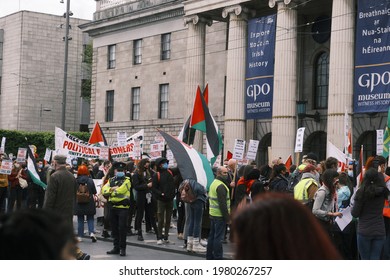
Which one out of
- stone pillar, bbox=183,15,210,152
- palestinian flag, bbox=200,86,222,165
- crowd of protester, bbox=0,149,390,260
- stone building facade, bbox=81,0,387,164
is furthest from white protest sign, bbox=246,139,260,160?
stone pillar, bbox=183,15,210,152

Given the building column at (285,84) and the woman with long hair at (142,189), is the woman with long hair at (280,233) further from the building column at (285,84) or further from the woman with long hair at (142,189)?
the building column at (285,84)

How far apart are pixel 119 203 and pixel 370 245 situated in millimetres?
5053

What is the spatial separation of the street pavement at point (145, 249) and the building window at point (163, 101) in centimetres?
2647

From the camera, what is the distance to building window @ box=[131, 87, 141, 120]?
4767 centimetres

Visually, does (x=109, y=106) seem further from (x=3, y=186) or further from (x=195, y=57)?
(x=3, y=186)

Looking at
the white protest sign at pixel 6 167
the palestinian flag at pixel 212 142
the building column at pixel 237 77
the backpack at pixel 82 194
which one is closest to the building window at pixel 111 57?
the building column at pixel 237 77

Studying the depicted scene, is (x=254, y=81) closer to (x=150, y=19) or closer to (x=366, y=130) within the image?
(x=366, y=130)

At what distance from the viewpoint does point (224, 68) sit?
4125 centimetres

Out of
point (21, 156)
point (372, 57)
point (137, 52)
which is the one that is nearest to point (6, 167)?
point (21, 156)

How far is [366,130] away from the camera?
3378cm

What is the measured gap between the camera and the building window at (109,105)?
4981 cm

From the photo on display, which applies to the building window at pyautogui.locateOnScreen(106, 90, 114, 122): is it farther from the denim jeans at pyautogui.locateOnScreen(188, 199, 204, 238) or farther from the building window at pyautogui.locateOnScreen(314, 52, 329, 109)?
the denim jeans at pyautogui.locateOnScreen(188, 199, 204, 238)

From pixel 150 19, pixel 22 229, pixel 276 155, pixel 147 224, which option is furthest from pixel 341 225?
pixel 150 19

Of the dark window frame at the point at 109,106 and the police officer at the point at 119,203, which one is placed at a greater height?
the dark window frame at the point at 109,106
